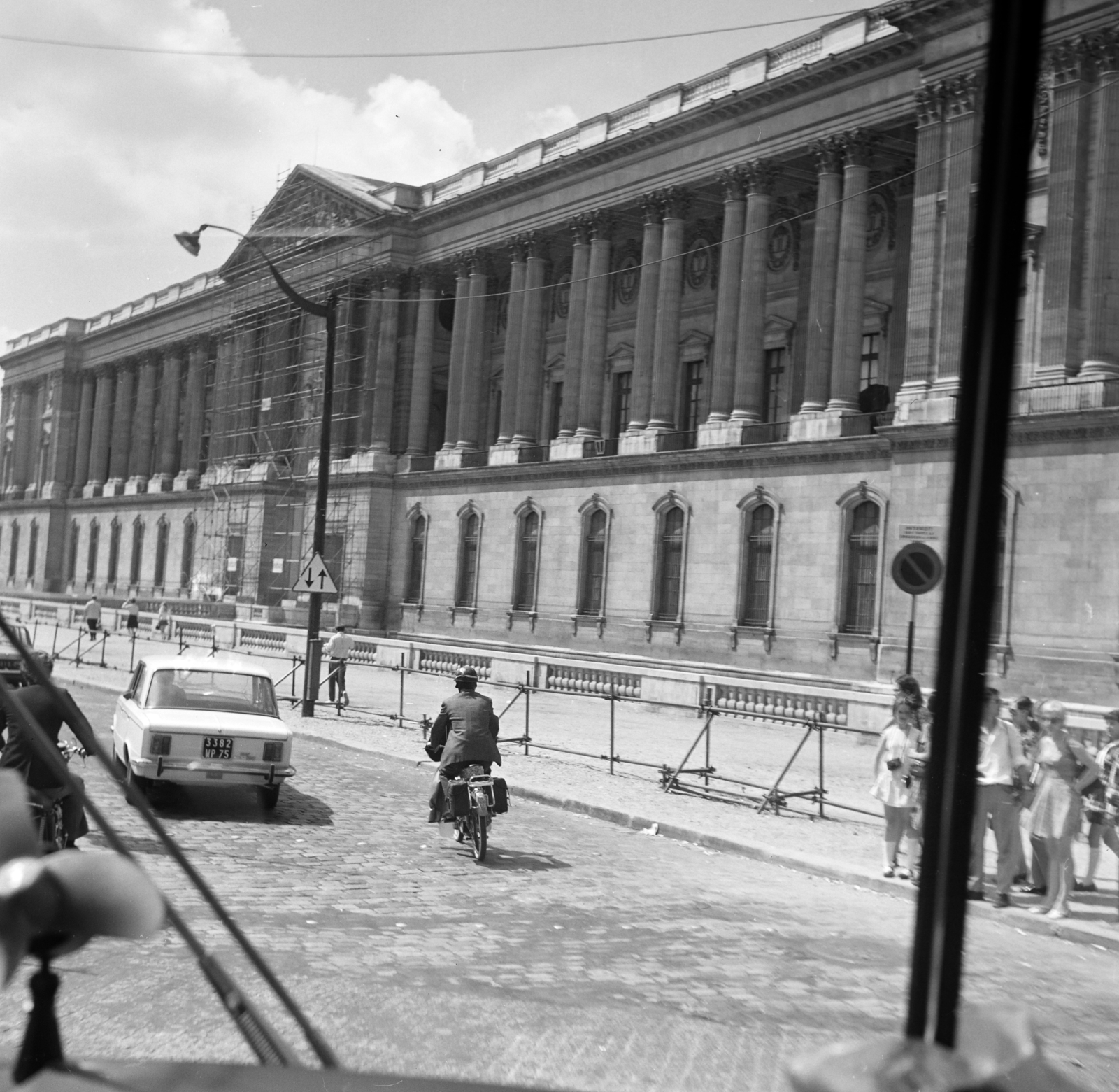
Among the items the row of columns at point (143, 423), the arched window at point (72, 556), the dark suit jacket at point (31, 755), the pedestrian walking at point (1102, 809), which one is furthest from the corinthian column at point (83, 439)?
the pedestrian walking at point (1102, 809)

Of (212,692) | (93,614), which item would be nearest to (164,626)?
(93,614)

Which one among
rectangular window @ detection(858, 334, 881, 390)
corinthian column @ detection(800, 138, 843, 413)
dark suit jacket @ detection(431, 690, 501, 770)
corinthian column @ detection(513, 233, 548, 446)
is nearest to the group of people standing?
dark suit jacket @ detection(431, 690, 501, 770)

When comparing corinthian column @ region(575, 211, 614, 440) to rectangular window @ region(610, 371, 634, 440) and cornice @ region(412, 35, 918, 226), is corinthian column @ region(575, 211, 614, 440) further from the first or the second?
cornice @ region(412, 35, 918, 226)

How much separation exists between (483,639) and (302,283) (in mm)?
17953

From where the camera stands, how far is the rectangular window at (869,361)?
4034cm

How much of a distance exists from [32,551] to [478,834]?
78964mm

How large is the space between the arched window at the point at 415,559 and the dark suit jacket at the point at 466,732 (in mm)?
41459

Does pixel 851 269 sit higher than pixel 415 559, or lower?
higher

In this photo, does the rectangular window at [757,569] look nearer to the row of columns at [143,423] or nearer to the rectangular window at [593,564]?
the rectangular window at [593,564]

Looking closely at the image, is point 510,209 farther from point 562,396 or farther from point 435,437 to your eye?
point 435,437

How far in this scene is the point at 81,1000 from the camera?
6082 millimetres

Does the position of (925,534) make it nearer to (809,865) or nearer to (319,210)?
(809,865)

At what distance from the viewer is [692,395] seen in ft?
152

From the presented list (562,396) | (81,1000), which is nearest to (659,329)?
(562,396)
